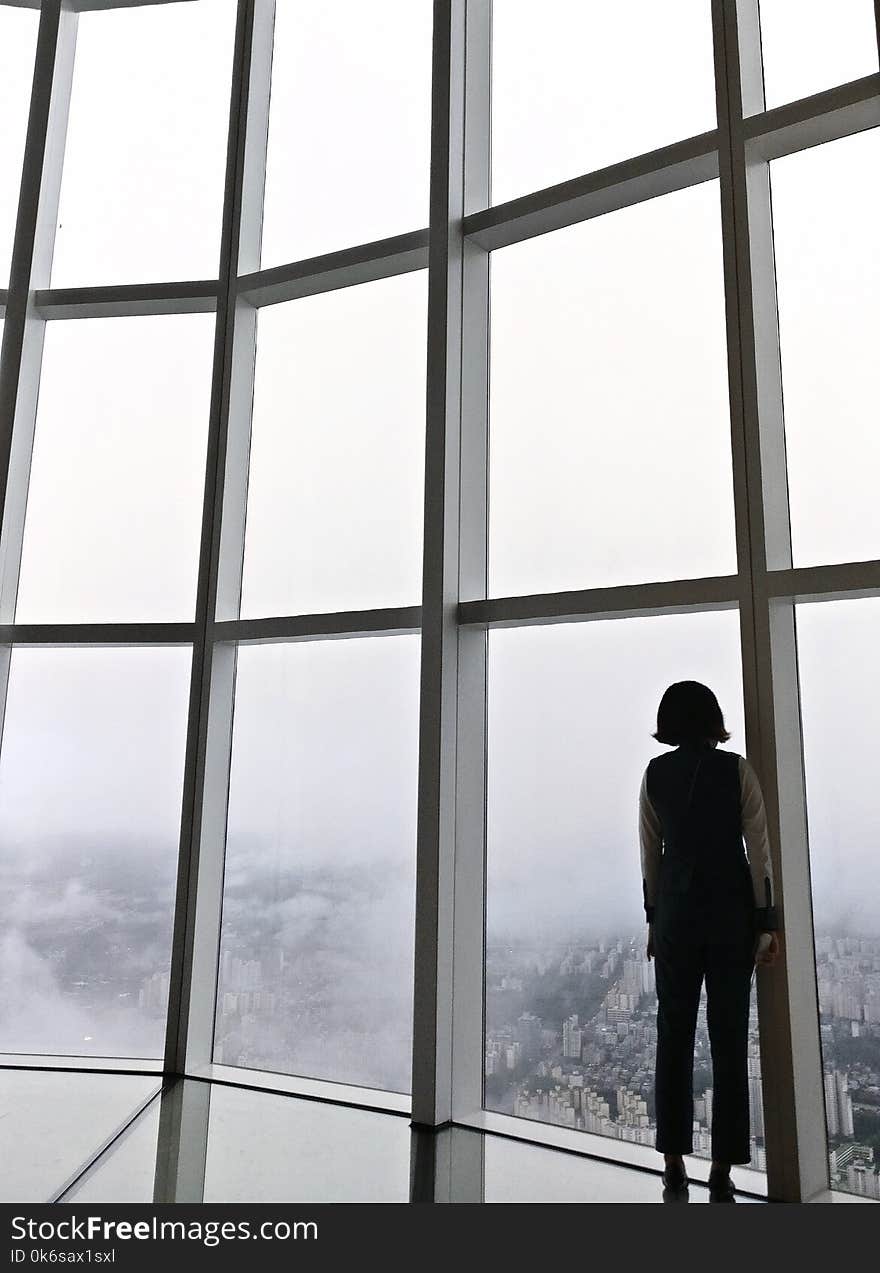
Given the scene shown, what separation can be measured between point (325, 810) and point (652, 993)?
1472 millimetres

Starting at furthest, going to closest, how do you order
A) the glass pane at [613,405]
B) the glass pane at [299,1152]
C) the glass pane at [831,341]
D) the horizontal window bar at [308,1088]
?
the horizontal window bar at [308,1088] → the glass pane at [613,405] → the glass pane at [831,341] → the glass pane at [299,1152]

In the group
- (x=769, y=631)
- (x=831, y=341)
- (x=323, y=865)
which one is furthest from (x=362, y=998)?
(x=831, y=341)

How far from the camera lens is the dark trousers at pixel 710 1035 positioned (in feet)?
9.02

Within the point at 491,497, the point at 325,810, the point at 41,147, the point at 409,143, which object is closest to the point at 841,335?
the point at 491,497

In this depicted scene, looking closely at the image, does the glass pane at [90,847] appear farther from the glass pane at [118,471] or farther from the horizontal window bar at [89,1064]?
the glass pane at [118,471]

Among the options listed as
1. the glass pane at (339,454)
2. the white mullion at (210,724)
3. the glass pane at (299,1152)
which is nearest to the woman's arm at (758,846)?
the glass pane at (299,1152)

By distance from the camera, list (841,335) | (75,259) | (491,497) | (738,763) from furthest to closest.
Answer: (75,259), (491,497), (841,335), (738,763)

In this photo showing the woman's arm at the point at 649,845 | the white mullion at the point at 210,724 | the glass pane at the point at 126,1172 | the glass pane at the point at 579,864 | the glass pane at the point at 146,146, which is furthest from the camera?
the glass pane at the point at 146,146

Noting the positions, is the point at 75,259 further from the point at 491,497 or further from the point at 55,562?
the point at 491,497

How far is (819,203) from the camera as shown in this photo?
3432mm

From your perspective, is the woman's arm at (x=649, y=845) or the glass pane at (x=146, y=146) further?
the glass pane at (x=146, y=146)

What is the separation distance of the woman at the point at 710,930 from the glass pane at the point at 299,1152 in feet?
2.73

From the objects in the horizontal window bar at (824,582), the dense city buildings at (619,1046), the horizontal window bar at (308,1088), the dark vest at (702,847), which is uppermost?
the horizontal window bar at (824,582)

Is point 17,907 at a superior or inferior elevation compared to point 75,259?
inferior
